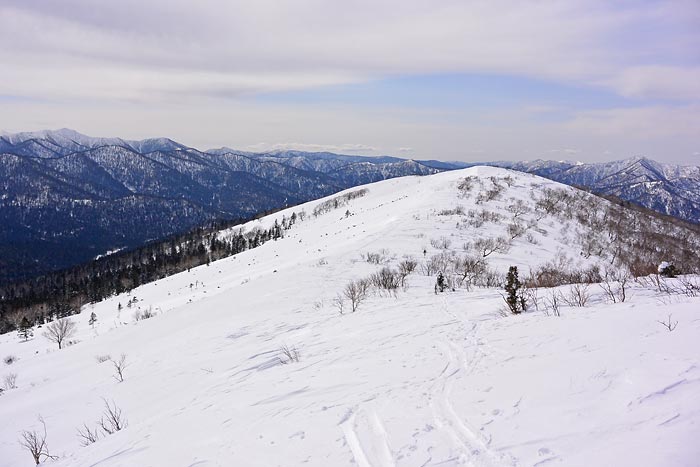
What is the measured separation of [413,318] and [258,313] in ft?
30.6

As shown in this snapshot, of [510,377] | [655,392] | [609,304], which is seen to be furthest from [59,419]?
[609,304]

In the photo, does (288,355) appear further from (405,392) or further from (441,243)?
(441,243)

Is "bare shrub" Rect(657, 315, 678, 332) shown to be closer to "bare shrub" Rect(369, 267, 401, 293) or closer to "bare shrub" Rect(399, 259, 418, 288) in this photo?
"bare shrub" Rect(369, 267, 401, 293)

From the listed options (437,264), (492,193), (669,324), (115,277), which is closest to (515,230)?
(492,193)

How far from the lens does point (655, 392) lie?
5.32m

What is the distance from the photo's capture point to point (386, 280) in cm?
2217

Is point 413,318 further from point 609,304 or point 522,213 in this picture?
point 522,213

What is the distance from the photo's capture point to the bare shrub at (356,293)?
17547mm

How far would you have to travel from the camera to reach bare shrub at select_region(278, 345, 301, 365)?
36.8ft

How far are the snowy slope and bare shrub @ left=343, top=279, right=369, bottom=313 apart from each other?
735 mm

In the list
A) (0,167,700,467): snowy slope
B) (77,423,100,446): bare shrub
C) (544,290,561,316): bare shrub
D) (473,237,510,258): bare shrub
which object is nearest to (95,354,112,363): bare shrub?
(0,167,700,467): snowy slope

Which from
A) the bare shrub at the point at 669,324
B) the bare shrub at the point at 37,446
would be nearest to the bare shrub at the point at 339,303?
the bare shrub at the point at 37,446

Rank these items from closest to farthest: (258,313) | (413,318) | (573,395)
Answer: (573,395) → (413,318) → (258,313)

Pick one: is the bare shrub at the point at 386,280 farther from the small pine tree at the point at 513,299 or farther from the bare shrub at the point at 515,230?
the bare shrub at the point at 515,230
